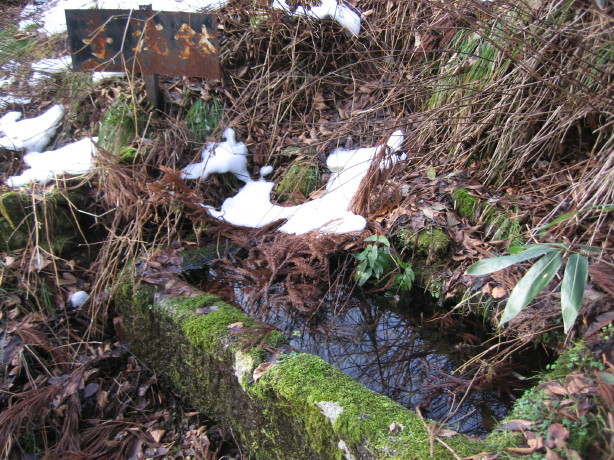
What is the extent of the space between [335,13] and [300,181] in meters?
1.59

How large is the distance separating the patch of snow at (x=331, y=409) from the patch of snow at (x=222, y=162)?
2134 mm

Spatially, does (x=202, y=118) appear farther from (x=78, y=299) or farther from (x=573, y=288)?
(x=573, y=288)

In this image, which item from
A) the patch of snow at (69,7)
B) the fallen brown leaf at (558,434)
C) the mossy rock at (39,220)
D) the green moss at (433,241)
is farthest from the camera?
the patch of snow at (69,7)

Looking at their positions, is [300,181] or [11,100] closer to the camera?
[300,181]

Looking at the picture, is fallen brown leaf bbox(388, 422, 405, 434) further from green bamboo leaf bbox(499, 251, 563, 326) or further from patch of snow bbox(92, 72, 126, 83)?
patch of snow bbox(92, 72, 126, 83)

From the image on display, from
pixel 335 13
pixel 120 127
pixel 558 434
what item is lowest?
pixel 120 127

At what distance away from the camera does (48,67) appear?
165 inches

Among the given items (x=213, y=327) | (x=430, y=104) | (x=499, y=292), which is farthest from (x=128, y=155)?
(x=499, y=292)

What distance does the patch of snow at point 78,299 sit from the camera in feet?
9.47

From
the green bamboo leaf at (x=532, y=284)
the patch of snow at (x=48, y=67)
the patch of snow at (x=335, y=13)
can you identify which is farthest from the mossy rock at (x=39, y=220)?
the green bamboo leaf at (x=532, y=284)

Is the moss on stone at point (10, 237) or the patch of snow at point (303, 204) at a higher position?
the patch of snow at point (303, 204)

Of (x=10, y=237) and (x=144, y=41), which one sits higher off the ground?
(x=144, y=41)

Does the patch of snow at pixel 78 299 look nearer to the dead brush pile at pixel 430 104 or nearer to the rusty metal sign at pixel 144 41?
the dead brush pile at pixel 430 104

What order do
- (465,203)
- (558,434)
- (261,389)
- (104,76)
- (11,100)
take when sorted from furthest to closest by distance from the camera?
(11,100) → (104,76) → (465,203) → (261,389) → (558,434)
